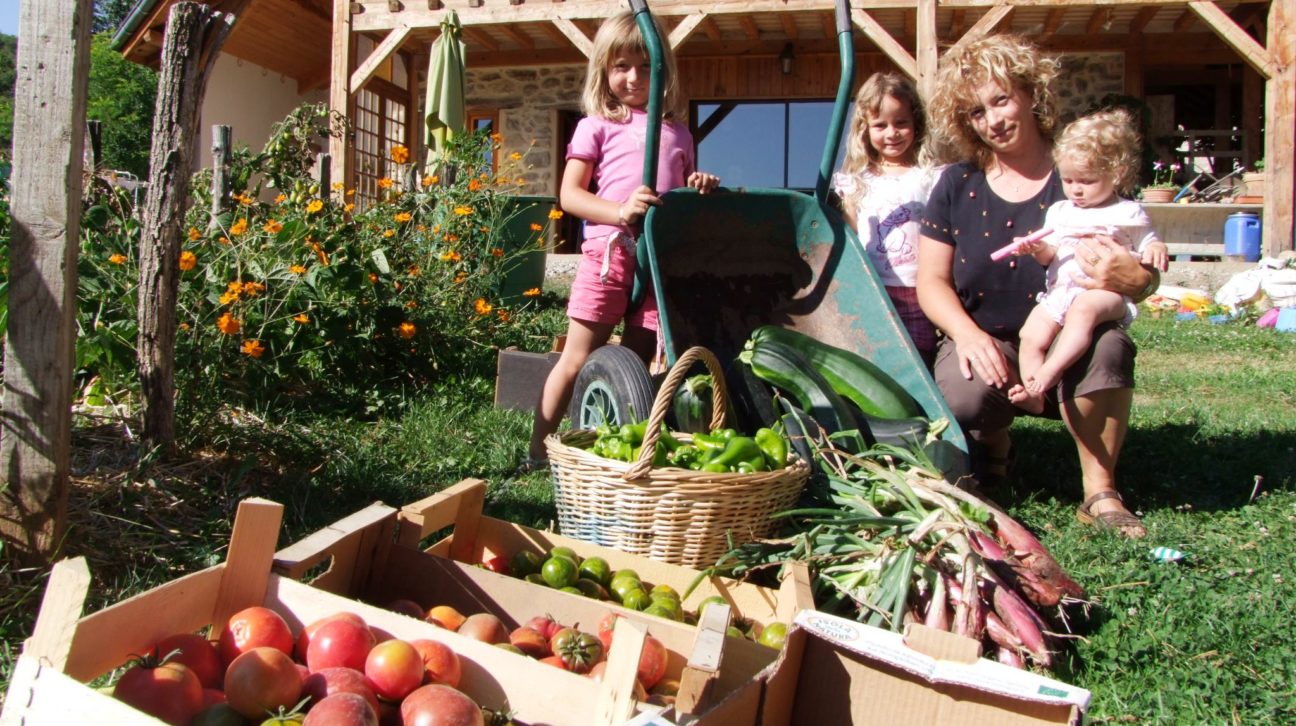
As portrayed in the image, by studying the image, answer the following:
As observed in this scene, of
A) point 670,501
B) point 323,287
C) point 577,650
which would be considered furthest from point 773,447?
point 323,287

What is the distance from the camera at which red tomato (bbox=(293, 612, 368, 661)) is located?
5.83ft

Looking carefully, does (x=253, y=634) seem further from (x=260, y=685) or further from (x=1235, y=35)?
(x=1235, y=35)

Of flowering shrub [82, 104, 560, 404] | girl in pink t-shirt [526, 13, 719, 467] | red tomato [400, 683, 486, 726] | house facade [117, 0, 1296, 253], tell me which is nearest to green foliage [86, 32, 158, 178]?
house facade [117, 0, 1296, 253]

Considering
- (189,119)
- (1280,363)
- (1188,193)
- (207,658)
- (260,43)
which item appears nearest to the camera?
(207,658)

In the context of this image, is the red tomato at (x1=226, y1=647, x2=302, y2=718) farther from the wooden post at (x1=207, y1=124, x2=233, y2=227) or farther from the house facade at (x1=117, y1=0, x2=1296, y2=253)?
the house facade at (x1=117, y1=0, x2=1296, y2=253)

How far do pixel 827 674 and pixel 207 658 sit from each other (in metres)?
1.07

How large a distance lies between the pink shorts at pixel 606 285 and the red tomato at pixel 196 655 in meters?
2.11

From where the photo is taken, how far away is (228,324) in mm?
3793

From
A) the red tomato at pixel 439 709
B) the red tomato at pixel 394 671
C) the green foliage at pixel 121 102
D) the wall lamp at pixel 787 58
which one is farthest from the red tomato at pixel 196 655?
the green foliage at pixel 121 102

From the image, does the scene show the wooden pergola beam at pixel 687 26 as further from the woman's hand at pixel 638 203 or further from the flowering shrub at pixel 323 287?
the woman's hand at pixel 638 203

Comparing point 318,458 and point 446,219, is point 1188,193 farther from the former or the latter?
point 318,458

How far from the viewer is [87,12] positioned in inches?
98.3

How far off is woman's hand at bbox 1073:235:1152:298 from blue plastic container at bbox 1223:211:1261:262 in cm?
957

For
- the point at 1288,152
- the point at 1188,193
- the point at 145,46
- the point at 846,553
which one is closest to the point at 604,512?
the point at 846,553
